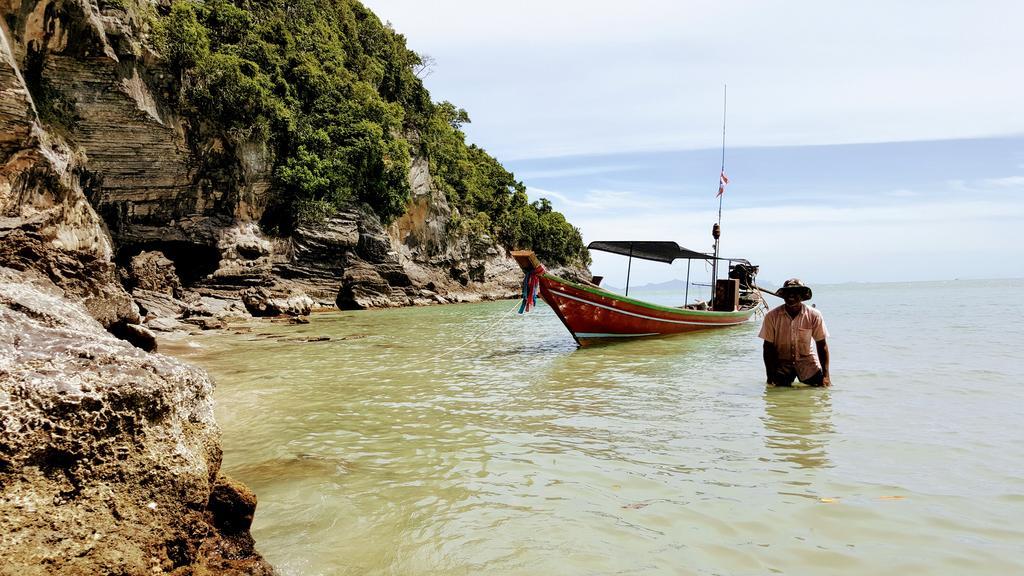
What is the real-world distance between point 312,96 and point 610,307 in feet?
84.2

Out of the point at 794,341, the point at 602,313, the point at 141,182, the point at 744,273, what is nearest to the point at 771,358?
the point at 794,341

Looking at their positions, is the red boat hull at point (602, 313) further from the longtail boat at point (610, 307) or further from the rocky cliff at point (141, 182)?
the rocky cliff at point (141, 182)

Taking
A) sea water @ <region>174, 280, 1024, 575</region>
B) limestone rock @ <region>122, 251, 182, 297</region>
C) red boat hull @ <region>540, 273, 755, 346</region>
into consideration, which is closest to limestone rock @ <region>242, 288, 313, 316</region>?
limestone rock @ <region>122, 251, 182, 297</region>

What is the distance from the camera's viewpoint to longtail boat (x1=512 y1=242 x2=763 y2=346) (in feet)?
39.6

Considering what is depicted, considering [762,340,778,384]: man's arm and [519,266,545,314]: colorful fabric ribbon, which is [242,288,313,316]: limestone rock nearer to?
[519,266,545,314]: colorful fabric ribbon

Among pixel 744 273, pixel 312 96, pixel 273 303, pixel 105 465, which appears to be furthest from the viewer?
pixel 312 96

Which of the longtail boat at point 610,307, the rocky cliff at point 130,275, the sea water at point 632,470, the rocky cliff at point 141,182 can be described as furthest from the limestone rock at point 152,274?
the longtail boat at point 610,307

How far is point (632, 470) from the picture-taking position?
427cm

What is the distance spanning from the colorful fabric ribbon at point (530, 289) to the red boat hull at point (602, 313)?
629 mm

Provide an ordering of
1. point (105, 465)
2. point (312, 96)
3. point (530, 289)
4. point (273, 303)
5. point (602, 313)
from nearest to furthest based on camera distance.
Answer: point (105, 465)
point (530, 289)
point (602, 313)
point (273, 303)
point (312, 96)

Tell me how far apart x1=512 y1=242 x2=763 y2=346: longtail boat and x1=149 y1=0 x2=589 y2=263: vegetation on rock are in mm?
19984

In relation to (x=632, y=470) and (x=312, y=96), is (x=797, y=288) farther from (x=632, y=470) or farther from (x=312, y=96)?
(x=312, y=96)

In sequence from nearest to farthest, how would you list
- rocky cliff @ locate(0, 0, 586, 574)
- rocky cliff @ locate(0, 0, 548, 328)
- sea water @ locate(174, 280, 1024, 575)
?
1. rocky cliff @ locate(0, 0, 586, 574)
2. sea water @ locate(174, 280, 1024, 575)
3. rocky cliff @ locate(0, 0, 548, 328)

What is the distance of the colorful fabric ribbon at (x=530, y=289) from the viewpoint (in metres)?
11.3
